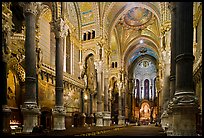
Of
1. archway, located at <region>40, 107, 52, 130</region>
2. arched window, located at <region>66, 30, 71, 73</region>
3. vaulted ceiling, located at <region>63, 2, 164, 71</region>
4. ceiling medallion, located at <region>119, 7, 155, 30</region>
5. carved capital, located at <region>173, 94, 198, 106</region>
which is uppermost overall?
ceiling medallion, located at <region>119, 7, 155, 30</region>

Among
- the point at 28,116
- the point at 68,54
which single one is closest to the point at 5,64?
the point at 28,116

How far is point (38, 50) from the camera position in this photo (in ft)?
53.9

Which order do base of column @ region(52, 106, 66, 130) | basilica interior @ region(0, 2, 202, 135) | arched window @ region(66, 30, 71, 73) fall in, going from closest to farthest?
1. basilica interior @ region(0, 2, 202, 135)
2. base of column @ region(52, 106, 66, 130)
3. arched window @ region(66, 30, 71, 73)

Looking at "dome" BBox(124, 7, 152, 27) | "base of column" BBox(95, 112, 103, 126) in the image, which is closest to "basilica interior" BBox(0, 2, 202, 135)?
"base of column" BBox(95, 112, 103, 126)

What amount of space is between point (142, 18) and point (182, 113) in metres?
27.7

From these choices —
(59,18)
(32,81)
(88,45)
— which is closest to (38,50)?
(59,18)

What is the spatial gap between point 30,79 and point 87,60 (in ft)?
53.9

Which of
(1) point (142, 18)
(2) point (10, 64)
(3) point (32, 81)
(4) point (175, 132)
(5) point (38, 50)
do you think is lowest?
(4) point (175, 132)

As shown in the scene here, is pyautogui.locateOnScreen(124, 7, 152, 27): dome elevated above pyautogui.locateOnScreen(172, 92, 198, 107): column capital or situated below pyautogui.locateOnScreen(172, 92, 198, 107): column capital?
above

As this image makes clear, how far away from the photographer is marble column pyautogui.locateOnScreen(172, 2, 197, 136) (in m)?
6.25

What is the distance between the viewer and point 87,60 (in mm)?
27297

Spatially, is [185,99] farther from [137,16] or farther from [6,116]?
[137,16]

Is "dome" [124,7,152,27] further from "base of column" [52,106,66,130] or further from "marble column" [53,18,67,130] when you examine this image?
"base of column" [52,106,66,130]

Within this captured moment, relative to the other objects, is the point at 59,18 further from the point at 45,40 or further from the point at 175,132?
the point at 175,132
